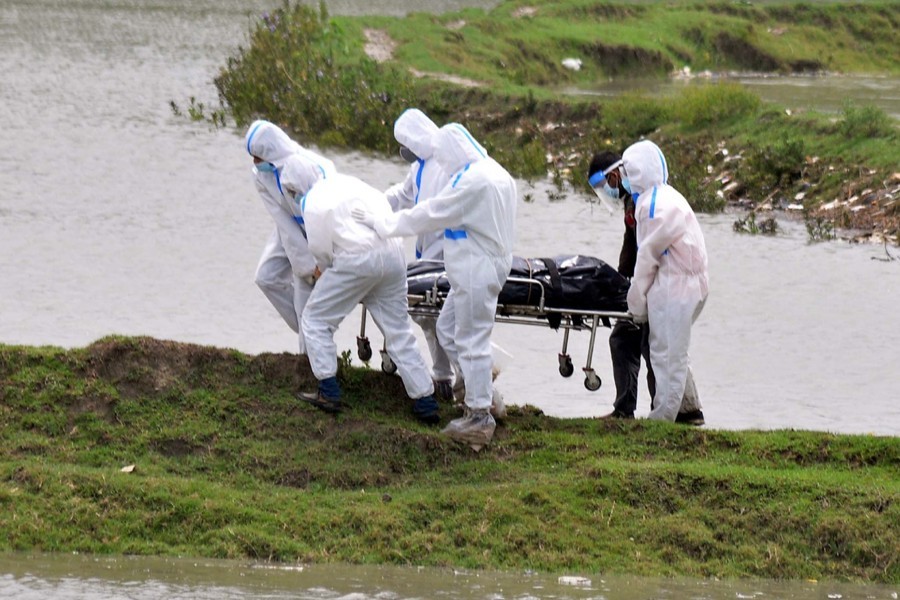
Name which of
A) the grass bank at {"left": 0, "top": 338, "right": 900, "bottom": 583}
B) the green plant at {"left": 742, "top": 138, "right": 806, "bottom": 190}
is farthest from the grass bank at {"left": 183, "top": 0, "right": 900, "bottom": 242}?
the grass bank at {"left": 0, "top": 338, "right": 900, "bottom": 583}

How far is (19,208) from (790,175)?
1014 centimetres

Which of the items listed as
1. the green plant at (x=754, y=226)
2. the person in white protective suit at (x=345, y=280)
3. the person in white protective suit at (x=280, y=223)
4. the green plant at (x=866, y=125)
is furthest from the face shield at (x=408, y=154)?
the green plant at (x=866, y=125)

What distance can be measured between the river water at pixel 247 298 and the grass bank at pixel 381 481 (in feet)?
0.76

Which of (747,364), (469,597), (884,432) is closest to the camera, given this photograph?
(469,597)

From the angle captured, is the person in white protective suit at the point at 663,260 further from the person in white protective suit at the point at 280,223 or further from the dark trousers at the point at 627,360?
the person in white protective suit at the point at 280,223

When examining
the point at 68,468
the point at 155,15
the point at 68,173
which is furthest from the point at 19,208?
the point at 155,15

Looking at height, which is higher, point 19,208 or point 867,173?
point 867,173

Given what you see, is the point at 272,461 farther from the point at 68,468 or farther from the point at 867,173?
the point at 867,173

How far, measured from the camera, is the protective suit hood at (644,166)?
923 centimetres

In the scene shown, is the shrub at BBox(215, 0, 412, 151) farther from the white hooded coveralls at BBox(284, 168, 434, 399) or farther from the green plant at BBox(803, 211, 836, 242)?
the white hooded coveralls at BBox(284, 168, 434, 399)

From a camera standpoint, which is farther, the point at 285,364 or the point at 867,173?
the point at 867,173

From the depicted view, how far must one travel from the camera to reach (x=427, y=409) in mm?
9109

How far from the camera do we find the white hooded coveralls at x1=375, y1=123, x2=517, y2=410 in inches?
338

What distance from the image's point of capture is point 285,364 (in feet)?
30.5
